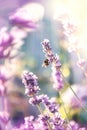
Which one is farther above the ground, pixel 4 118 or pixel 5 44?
pixel 5 44

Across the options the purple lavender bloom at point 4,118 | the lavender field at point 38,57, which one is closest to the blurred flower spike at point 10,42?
the lavender field at point 38,57

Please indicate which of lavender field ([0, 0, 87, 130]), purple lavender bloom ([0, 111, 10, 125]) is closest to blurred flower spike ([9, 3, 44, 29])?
lavender field ([0, 0, 87, 130])

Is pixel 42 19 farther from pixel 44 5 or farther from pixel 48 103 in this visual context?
pixel 48 103

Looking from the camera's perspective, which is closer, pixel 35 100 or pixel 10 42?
pixel 35 100

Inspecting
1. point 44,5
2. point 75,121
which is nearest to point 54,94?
point 75,121

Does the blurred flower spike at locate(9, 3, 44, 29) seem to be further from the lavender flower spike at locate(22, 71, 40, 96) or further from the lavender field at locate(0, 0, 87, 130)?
the lavender flower spike at locate(22, 71, 40, 96)

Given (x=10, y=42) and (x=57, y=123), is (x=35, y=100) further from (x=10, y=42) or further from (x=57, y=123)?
(x=10, y=42)

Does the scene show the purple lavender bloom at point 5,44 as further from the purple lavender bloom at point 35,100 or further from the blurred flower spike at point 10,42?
the purple lavender bloom at point 35,100

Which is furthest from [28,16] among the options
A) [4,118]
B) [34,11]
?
[4,118]

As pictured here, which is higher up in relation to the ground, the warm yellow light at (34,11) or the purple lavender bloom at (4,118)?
the warm yellow light at (34,11)
